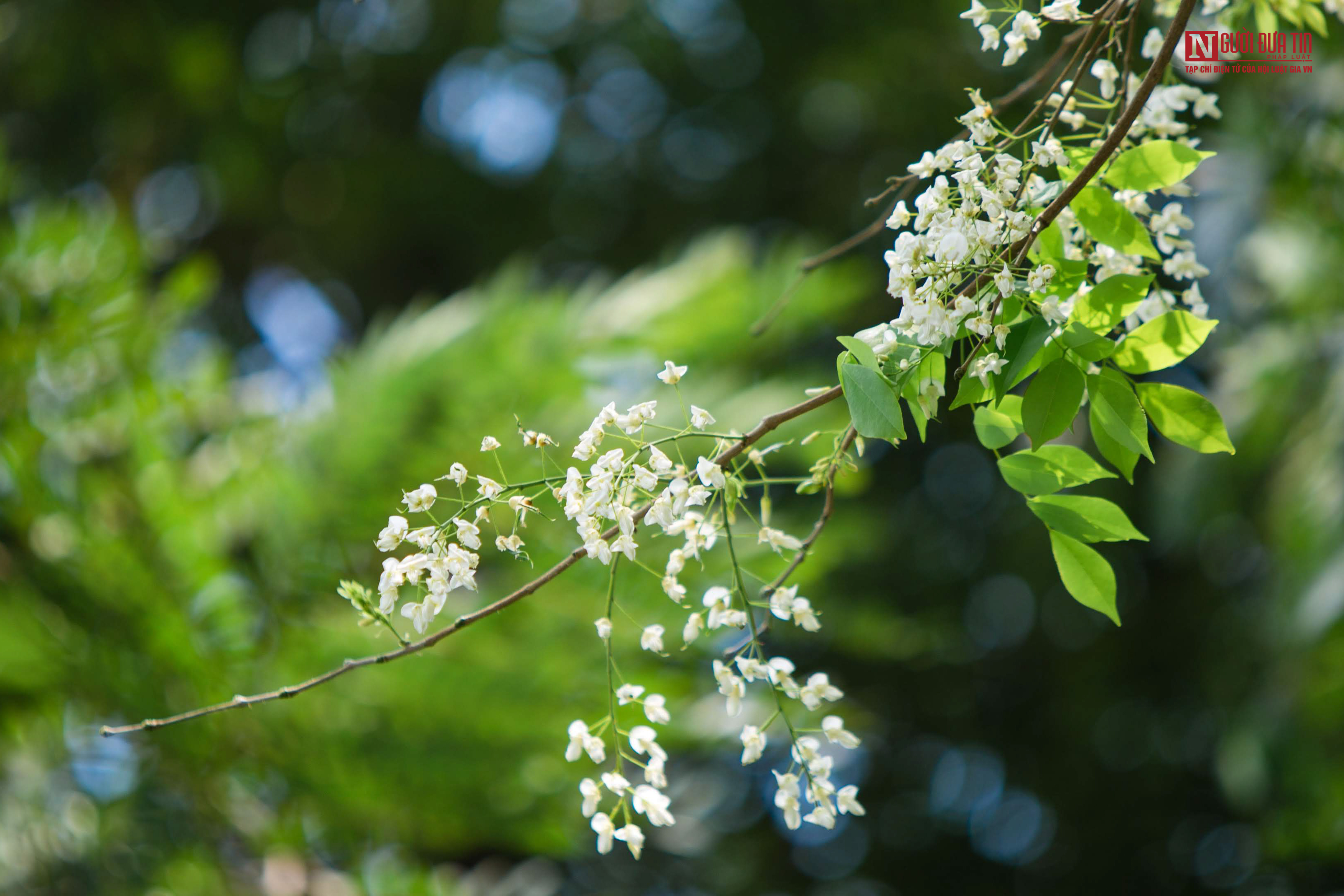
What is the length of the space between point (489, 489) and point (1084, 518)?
31 cm

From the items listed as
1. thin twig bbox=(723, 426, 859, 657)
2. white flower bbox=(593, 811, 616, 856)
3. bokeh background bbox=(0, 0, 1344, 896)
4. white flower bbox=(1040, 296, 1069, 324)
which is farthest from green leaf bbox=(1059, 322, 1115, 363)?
bokeh background bbox=(0, 0, 1344, 896)

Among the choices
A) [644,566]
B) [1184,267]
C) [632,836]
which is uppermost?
[1184,267]

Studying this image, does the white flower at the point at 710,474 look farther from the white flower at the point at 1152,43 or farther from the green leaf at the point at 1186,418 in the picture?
the white flower at the point at 1152,43

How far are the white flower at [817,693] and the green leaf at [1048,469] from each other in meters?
0.14

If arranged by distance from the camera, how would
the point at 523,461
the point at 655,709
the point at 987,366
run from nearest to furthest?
the point at 987,366, the point at 655,709, the point at 523,461

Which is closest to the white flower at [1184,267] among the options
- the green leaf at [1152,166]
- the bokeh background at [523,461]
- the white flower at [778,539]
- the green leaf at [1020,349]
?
the green leaf at [1152,166]

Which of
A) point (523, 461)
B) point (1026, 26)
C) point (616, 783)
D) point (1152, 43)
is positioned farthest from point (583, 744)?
point (523, 461)

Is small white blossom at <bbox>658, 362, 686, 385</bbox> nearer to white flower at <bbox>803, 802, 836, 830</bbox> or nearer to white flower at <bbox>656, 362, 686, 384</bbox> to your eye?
white flower at <bbox>656, 362, 686, 384</bbox>

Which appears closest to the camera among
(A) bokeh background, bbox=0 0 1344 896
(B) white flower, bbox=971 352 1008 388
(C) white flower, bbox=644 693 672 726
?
(B) white flower, bbox=971 352 1008 388

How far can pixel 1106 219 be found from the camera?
0.49 metres

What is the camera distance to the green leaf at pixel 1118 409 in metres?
0.45

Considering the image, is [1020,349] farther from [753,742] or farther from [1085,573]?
[753,742]

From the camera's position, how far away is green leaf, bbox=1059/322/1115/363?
1.46ft

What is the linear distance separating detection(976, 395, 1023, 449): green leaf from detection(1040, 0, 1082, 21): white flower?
0.20 metres
